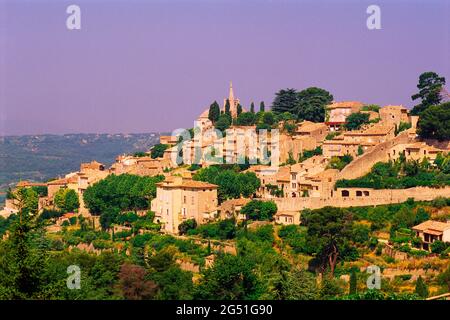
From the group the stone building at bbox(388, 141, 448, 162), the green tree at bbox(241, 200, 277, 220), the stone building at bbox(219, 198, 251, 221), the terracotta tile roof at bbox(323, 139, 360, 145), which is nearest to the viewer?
the green tree at bbox(241, 200, 277, 220)

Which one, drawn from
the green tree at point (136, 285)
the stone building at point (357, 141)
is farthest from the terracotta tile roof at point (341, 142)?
the green tree at point (136, 285)

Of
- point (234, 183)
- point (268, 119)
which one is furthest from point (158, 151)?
point (234, 183)

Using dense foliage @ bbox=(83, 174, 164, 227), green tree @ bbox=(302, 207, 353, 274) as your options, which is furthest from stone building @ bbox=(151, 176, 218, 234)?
green tree @ bbox=(302, 207, 353, 274)

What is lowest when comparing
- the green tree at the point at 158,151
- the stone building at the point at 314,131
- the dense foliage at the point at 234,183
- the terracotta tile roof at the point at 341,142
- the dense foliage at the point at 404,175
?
the dense foliage at the point at 234,183

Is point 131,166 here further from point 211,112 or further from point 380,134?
point 380,134

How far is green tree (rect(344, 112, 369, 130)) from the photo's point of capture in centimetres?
4666

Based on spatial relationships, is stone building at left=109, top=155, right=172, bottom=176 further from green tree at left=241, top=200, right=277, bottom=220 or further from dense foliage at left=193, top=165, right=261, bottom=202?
green tree at left=241, top=200, right=277, bottom=220

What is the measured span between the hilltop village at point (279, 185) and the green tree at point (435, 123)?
380mm

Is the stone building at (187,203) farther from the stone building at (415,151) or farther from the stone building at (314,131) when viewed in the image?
the stone building at (415,151)

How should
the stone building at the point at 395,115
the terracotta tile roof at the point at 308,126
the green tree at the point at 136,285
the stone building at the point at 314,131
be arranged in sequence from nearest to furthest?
1. the green tree at the point at 136,285
2. the stone building at the point at 395,115
3. the stone building at the point at 314,131
4. the terracotta tile roof at the point at 308,126

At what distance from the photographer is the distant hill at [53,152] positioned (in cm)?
12850

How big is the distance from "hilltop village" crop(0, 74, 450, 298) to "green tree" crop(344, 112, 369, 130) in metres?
0.05

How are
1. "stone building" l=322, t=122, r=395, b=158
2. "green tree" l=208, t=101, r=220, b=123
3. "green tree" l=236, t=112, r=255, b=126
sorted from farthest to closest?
"green tree" l=208, t=101, r=220, b=123
"green tree" l=236, t=112, r=255, b=126
"stone building" l=322, t=122, r=395, b=158
